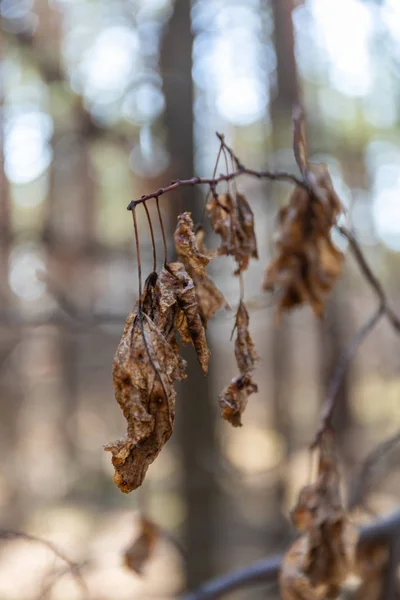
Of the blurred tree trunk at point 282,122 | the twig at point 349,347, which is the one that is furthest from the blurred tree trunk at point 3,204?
the twig at point 349,347

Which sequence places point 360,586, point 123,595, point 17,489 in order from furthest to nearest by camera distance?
point 17,489
point 123,595
point 360,586

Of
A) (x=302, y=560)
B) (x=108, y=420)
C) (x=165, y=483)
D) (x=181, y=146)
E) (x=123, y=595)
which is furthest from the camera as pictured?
(x=108, y=420)

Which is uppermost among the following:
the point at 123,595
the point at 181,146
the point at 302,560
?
the point at 181,146

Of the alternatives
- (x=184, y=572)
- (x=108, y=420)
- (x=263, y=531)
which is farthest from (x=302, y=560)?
(x=108, y=420)

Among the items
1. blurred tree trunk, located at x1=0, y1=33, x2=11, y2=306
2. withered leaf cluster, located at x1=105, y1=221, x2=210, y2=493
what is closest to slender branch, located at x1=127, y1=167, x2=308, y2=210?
withered leaf cluster, located at x1=105, y1=221, x2=210, y2=493

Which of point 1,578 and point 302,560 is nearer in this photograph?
point 302,560

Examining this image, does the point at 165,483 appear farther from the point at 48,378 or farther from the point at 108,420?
the point at 48,378

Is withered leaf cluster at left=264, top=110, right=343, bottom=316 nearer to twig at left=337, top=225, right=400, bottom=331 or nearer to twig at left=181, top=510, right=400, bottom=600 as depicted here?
twig at left=337, top=225, right=400, bottom=331

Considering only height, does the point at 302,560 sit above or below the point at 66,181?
below
